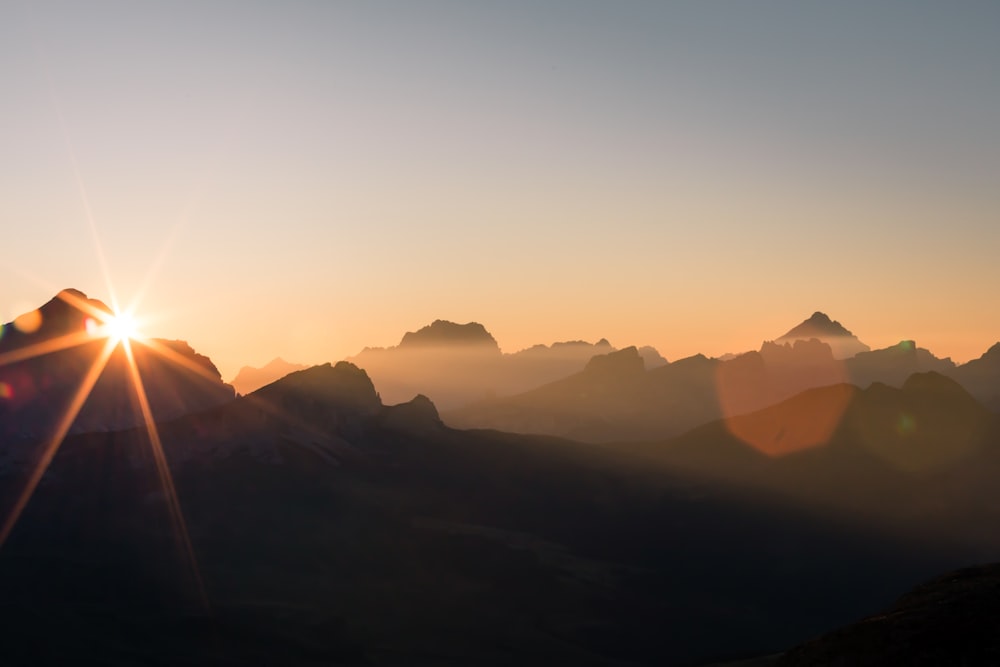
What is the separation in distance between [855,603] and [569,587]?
180 feet

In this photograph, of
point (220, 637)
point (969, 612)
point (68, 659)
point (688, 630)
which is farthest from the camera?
point (688, 630)

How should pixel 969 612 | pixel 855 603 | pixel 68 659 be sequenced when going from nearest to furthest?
pixel 969 612 < pixel 68 659 < pixel 855 603

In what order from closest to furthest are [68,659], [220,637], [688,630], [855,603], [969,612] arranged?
1. [969,612]
2. [68,659]
3. [220,637]
4. [688,630]
5. [855,603]

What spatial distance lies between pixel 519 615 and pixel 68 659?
77737 millimetres

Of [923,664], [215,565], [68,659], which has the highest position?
[215,565]

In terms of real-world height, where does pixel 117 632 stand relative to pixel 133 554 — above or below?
below

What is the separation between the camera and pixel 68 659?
129750 millimetres

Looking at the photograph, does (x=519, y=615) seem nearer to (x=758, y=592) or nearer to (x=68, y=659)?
(x=758, y=592)

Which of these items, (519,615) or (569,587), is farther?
(569,587)

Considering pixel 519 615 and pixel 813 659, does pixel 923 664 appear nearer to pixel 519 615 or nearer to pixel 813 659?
pixel 813 659

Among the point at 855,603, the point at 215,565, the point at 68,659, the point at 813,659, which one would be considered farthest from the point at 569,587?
the point at 813,659

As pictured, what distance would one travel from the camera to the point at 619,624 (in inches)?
6983

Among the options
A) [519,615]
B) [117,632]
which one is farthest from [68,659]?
[519,615]

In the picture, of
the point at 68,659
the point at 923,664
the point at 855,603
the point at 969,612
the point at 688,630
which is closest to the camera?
the point at 923,664
